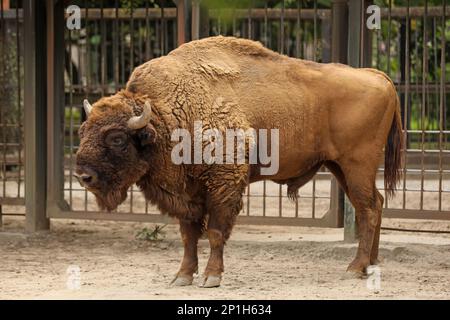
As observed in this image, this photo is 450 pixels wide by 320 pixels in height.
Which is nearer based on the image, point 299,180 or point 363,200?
point 363,200

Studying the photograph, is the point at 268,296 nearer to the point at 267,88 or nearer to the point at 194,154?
the point at 194,154

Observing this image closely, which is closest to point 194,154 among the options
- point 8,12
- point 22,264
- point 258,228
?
point 22,264

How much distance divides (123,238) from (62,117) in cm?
140

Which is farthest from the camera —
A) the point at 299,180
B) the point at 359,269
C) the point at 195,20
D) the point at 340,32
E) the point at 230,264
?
the point at 195,20

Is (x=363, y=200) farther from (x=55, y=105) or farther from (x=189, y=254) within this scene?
(x=55, y=105)

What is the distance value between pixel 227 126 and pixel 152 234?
2.73 meters

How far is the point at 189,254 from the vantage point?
7.00m

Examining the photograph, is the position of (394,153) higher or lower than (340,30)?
lower

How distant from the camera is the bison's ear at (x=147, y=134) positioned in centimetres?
650

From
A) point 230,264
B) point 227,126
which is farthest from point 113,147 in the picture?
point 230,264

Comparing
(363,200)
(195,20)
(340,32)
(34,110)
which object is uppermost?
(195,20)

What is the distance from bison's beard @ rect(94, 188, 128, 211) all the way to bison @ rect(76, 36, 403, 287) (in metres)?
0.01

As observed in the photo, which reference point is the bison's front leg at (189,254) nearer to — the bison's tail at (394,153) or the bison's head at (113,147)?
the bison's head at (113,147)

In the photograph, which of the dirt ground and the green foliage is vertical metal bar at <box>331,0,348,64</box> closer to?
the dirt ground
